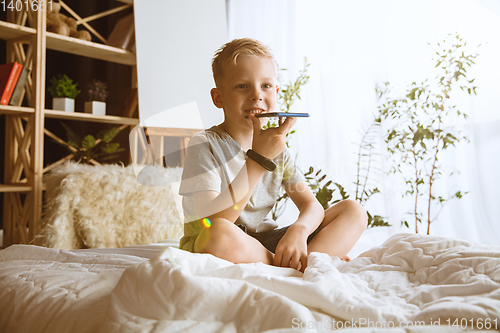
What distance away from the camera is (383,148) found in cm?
213

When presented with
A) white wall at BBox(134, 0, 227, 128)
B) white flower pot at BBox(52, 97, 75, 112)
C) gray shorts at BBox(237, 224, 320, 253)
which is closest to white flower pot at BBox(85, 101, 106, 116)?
white flower pot at BBox(52, 97, 75, 112)

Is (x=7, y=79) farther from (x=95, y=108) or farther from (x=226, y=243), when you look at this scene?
(x=226, y=243)

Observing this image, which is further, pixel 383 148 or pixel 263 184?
pixel 383 148

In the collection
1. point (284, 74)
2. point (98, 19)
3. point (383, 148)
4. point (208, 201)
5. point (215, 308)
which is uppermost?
point (98, 19)

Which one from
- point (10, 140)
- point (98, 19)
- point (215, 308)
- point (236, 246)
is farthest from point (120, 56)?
point (215, 308)

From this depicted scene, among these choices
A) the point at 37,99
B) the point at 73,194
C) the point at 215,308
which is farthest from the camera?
the point at 37,99

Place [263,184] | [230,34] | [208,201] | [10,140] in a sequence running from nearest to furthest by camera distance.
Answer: [208,201], [263,184], [10,140], [230,34]

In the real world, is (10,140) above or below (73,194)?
above

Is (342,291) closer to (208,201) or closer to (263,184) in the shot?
(208,201)

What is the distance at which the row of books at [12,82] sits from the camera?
1856 millimetres

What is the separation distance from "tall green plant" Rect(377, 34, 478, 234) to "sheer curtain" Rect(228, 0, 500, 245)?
0.15 ft

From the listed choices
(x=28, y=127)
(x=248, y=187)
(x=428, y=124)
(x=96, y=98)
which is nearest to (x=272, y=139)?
(x=248, y=187)

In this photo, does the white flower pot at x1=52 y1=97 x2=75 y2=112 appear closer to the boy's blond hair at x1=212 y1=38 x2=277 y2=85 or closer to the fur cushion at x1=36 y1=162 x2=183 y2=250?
the fur cushion at x1=36 y1=162 x2=183 y2=250

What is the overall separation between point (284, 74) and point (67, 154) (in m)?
1.44
